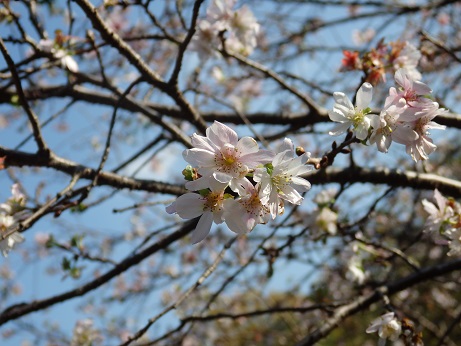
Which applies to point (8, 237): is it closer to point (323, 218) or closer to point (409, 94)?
point (323, 218)

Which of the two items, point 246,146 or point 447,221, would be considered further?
point 447,221

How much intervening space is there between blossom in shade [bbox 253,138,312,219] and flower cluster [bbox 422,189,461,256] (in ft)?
2.49

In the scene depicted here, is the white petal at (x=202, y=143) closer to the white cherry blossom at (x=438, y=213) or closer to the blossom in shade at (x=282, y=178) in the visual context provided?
the blossom in shade at (x=282, y=178)

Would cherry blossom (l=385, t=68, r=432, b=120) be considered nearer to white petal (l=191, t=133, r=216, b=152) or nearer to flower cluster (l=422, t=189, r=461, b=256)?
white petal (l=191, t=133, r=216, b=152)

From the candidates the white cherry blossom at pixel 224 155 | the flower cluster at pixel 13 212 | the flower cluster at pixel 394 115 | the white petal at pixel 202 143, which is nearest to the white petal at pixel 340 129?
the flower cluster at pixel 394 115

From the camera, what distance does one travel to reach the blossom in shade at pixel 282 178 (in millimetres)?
960

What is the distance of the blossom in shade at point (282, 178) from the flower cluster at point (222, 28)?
1122 mm

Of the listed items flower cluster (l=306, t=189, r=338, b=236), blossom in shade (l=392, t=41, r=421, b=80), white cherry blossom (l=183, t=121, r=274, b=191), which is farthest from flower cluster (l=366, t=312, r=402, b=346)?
blossom in shade (l=392, t=41, r=421, b=80)

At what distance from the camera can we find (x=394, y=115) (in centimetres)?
105

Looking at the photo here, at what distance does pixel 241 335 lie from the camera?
6559mm

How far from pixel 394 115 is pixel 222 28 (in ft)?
3.71

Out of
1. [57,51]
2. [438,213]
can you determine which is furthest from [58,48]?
[438,213]

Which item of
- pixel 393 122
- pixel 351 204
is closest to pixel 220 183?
pixel 393 122

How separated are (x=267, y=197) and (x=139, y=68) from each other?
95cm
